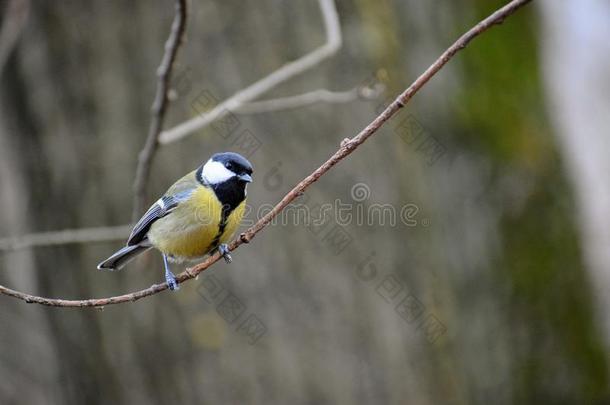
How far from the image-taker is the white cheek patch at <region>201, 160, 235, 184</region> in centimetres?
281

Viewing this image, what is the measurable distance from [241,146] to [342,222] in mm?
621

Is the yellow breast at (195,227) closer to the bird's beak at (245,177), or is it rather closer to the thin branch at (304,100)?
the bird's beak at (245,177)

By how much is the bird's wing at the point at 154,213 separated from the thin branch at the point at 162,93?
6 cm

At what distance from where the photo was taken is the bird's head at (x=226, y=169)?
105 inches

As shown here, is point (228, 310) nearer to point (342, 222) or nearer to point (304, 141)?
point (342, 222)

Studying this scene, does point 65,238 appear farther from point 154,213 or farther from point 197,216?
point 197,216

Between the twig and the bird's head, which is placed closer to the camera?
the bird's head

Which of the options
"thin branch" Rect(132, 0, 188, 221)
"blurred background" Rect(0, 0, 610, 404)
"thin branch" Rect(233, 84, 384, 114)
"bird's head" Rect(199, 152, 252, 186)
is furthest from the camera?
"blurred background" Rect(0, 0, 610, 404)

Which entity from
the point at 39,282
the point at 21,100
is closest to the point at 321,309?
the point at 39,282

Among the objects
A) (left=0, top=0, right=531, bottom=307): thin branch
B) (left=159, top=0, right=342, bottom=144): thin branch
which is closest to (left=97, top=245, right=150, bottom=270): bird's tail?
(left=159, top=0, right=342, bottom=144): thin branch

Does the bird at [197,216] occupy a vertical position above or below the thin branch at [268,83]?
below

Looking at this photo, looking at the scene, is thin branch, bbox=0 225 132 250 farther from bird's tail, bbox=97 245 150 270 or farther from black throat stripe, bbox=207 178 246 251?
black throat stripe, bbox=207 178 246 251

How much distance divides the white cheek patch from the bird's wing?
11cm

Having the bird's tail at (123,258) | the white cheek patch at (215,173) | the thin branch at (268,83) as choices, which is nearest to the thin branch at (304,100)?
the thin branch at (268,83)
